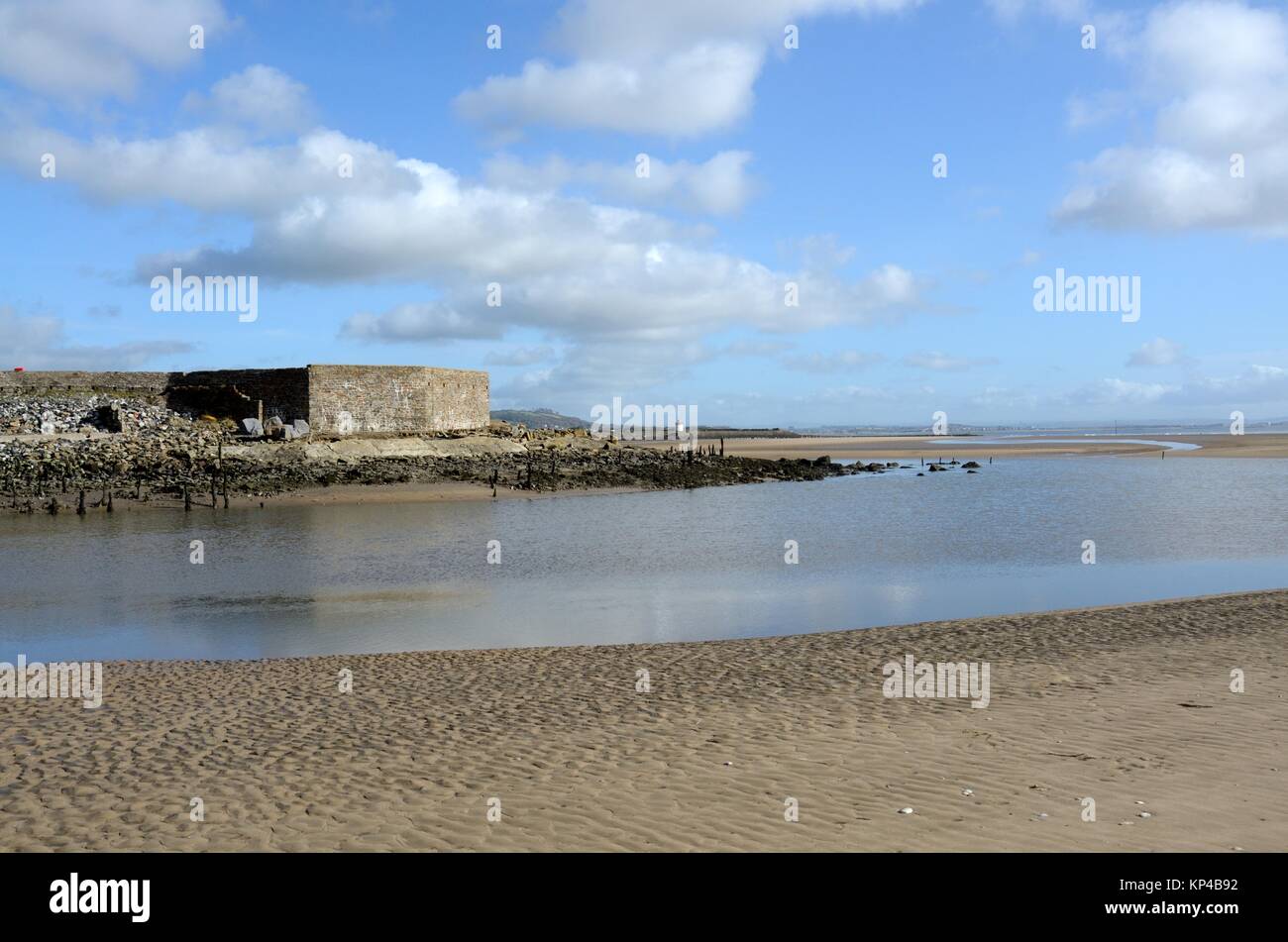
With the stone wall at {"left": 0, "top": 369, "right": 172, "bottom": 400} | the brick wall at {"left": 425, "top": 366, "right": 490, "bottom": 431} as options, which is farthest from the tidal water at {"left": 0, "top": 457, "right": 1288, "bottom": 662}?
the stone wall at {"left": 0, "top": 369, "right": 172, "bottom": 400}

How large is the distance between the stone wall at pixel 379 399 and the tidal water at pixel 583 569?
36.8 feet

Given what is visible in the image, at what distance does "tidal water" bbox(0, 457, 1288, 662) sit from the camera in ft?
44.4

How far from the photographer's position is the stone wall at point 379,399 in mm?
44938

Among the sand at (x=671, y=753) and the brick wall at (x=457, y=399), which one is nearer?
the sand at (x=671, y=753)

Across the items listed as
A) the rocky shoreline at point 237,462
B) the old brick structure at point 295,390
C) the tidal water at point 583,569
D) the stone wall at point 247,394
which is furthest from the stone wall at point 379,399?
the tidal water at point 583,569

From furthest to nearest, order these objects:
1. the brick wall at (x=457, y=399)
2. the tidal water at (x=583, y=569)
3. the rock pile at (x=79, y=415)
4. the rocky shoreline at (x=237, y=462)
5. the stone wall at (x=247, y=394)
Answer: the brick wall at (x=457, y=399) < the stone wall at (x=247, y=394) < the rock pile at (x=79, y=415) < the rocky shoreline at (x=237, y=462) < the tidal water at (x=583, y=569)

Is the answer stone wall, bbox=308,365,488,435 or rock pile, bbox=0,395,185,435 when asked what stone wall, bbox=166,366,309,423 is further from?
rock pile, bbox=0,395,185,435

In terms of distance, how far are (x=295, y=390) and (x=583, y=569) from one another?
1168 inches

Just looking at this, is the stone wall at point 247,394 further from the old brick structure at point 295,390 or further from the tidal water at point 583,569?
the tidal water at point 583,569

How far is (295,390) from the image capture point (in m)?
44.7

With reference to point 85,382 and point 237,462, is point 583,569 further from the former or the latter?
point 85,382

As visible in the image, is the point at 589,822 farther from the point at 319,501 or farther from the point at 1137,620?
the point at 319,501

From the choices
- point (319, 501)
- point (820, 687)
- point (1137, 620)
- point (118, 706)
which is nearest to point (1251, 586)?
point (1137, 620)
